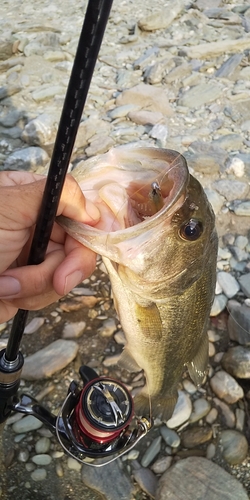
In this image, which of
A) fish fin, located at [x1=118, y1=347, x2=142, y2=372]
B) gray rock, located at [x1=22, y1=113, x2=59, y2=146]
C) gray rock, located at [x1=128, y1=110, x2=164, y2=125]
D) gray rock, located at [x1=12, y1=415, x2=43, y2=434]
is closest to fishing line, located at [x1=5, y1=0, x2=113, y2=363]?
fish fin, located at [x1=118, y1=347, x2=142, y2=372]

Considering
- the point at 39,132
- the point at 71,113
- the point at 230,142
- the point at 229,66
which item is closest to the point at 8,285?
the point at 71,113

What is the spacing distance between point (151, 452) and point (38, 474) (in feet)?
1.94

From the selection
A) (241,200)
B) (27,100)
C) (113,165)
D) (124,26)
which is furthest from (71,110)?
(124,26)

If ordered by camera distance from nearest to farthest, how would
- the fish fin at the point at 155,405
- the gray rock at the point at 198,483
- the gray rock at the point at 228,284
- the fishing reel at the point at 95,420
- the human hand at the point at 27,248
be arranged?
the human hand at the point at 27,248 → the fishing reel at the point at 95,420 → the fish fin at the point at 155,405 → the gray rock at the point at 198,483 → the gray rock at the point at 228,284

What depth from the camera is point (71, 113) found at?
1135 millimetres

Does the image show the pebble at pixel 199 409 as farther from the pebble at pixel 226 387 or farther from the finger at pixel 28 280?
the finger at pixel 28 280

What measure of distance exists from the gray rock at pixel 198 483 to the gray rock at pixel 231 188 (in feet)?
7.23

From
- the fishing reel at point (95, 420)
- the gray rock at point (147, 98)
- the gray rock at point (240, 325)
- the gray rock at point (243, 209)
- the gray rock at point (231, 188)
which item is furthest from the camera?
the gray rock at point (147, 98)

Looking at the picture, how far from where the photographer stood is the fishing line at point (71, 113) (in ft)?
3.15

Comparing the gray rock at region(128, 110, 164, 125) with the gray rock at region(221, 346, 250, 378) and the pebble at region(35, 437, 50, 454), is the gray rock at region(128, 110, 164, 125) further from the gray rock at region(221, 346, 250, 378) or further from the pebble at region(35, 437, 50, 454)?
the pebble at region(35, 437, 50, 454)

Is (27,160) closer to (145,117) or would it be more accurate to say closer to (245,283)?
(145,117)

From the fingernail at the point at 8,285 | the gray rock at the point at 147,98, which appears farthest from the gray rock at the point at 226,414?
the gray rock at the point at 147,98

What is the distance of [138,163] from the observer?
1.61 metres

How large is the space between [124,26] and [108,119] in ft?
8.93
